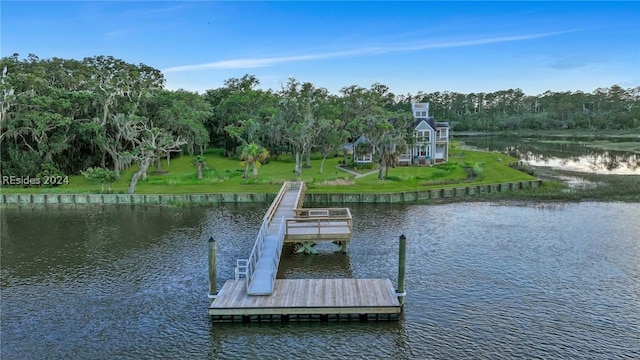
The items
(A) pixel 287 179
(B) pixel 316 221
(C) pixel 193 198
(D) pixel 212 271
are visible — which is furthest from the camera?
(A) pixel 287 179

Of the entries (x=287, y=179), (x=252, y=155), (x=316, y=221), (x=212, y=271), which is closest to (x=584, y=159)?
(x=287, y=179)

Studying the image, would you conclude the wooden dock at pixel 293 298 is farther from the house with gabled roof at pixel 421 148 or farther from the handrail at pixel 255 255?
the house with gabled roof at pixel 421 148

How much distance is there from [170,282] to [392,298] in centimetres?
1108

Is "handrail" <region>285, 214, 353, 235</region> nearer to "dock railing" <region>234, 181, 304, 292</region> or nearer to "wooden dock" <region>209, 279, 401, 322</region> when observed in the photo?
"dock railing" <region>234, 181, 304, 292</region>

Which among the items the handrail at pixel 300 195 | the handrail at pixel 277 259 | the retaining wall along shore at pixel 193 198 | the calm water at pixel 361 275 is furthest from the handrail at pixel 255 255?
the retaining wall along shore at pixel 193 198

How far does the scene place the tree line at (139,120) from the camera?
49.7m

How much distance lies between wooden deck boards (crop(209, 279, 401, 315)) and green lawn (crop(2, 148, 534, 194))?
23.7m

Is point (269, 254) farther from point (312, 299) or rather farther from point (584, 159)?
point (584, 159)

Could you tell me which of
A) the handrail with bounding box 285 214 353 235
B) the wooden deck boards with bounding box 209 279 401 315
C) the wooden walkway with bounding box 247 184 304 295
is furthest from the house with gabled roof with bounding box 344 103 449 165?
the wooden deck boards with bounding box 209 279 401 315

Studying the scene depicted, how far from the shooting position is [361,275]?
23.9 meters

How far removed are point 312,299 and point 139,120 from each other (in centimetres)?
3912

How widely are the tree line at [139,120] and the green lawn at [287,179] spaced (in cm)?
200

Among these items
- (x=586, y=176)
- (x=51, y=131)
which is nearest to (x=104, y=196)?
(x=51, y=131)

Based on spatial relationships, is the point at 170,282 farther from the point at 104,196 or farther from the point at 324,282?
the point at 104,196
